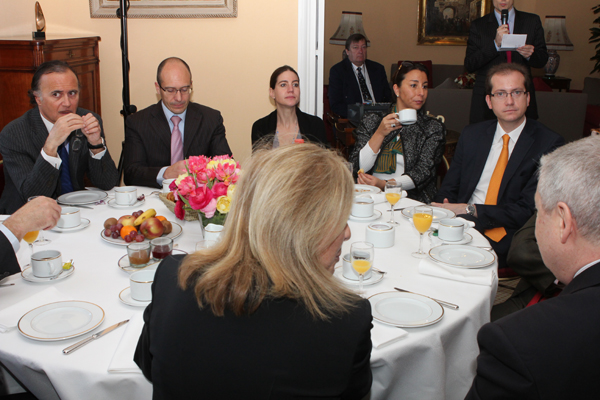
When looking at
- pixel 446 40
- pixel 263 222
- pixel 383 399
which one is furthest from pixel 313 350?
pixel 446 40

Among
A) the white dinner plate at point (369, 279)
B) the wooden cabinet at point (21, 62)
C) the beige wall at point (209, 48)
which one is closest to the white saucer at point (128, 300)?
the white dinner plate at point (369, 279)

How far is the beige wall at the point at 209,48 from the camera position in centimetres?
384

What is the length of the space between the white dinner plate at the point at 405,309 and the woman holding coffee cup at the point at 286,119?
219 centimetres

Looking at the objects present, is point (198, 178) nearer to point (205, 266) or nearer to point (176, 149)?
point (205, 266)

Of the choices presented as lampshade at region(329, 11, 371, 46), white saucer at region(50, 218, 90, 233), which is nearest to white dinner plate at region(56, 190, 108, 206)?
white saucer at region(50, 218, 90, 233)

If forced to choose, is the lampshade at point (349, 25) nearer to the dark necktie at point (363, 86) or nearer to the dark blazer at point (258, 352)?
the dark necktie at point (363, 86)

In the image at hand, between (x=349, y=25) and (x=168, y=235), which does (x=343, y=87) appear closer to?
(x=349, y=25)

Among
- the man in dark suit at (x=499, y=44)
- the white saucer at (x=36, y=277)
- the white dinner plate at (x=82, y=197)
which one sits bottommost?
the white saucer at (x=36, y=277)

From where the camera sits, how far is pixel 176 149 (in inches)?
126

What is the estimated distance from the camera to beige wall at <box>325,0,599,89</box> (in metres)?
8.02

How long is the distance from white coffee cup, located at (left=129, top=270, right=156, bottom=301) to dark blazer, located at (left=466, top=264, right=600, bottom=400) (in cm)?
90

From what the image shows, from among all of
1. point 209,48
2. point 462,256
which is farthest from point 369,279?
point 209,48

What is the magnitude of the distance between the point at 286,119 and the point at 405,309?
2.44 meters

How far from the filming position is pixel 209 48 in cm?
390
